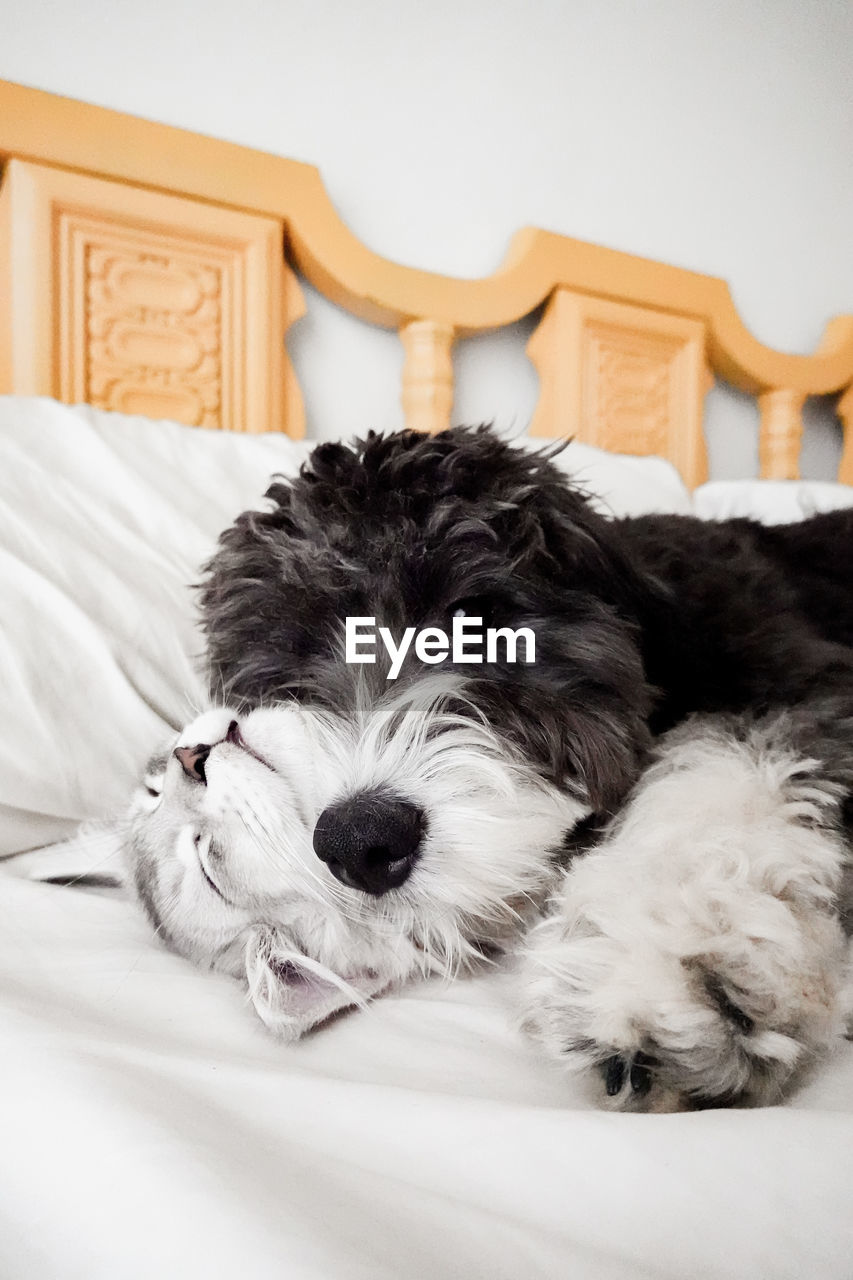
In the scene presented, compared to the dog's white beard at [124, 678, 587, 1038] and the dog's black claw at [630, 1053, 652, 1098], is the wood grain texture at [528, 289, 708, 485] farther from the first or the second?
the dog's black claw at [630, 1053, 652, 1098]

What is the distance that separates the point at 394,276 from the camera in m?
2.47

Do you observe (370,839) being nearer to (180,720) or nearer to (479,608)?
(479,608)

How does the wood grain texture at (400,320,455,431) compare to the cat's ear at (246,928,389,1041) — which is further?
the wood grain texture at (400,320,455,431)

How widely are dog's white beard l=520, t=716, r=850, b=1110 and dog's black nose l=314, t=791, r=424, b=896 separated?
170mm

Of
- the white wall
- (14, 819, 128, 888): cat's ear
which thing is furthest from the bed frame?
(14, 819, 128, 888): cat's ear

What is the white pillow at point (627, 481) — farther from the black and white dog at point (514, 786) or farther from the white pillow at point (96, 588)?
the black and white dog at point (514, 786)

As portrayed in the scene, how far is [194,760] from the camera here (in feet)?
3.06

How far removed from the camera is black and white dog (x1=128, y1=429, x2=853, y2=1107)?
26.5 inches

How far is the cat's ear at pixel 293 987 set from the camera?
735mm

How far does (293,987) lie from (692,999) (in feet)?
1.28

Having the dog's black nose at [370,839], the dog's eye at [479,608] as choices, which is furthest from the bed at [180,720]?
the dog's eye at [479,608]

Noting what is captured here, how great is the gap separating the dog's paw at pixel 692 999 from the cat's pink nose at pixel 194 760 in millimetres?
446

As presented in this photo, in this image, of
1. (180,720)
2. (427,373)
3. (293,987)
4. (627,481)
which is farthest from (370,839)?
(427,373)

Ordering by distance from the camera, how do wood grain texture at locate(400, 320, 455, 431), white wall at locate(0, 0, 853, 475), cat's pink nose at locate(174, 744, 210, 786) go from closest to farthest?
cat's pink nose at locate(174, 744, 210, 786), white wall at locate(0, 0, 853, 475), wood grain texture at locate(400, 320, 455, 431)
